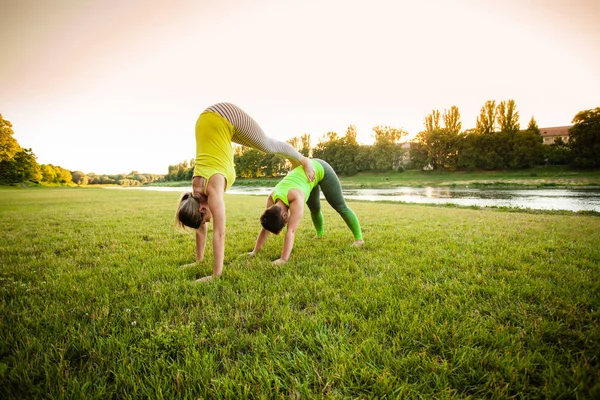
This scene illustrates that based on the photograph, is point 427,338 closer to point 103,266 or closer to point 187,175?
point 103,266

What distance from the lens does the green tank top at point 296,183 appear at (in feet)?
11.0

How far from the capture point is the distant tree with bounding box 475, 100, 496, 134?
55.2m

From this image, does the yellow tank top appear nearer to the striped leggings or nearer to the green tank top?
the striped leggings

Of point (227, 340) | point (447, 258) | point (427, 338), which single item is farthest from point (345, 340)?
point (447, 258)

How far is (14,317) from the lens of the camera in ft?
6.16

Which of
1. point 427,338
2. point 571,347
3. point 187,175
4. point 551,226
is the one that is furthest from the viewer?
point 187,175

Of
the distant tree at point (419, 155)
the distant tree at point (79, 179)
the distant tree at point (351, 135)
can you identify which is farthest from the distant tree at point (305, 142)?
the distant tree at point (79, 179)

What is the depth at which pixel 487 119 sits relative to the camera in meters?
55.8

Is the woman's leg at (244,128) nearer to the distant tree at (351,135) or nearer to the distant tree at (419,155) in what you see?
the distant tree at (419,155)

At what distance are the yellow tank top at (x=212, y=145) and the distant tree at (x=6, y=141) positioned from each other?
55977 mm

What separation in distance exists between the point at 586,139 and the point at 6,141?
297ft

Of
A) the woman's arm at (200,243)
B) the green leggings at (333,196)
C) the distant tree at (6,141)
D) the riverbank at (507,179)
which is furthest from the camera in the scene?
the distant tree at (6,141)

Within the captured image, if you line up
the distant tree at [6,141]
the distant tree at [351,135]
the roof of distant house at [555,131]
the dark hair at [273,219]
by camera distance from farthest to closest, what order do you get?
the roof of distant house at [555,131] → the distant tree at [351,135] → the distant tree at [6,141] → the dark hair at [273,219]

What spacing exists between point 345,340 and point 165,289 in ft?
5.97
